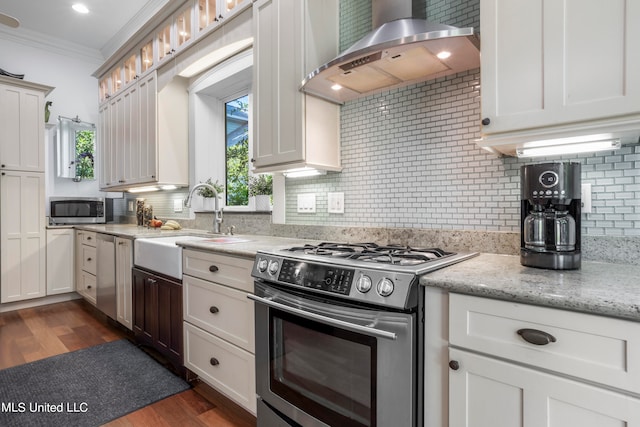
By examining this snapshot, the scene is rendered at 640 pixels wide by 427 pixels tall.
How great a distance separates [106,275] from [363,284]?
2.97m

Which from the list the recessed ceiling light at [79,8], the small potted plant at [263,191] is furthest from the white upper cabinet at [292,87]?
the recessed ceiling light at [79,8]

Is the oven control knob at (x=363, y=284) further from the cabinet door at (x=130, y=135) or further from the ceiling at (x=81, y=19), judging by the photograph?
the ceiling at (x=81, y=19)

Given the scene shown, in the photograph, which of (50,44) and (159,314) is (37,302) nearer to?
(159,314)

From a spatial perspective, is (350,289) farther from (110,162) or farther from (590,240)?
(110,162)

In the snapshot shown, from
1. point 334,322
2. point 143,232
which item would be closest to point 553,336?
point 334,322

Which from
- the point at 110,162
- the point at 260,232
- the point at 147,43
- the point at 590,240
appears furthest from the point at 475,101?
the point at 110,162

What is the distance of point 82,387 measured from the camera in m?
2.11

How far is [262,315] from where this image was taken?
59.2 inches

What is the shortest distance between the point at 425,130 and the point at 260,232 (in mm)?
1430

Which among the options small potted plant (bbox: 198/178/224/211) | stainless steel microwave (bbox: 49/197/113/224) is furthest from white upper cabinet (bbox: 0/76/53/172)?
small potted plant (bbox: 198/178/224/211)

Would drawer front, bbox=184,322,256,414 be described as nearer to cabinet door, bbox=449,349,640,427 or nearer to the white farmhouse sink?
the white farmhouse sink

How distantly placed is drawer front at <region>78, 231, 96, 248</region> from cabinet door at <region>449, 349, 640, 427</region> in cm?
371

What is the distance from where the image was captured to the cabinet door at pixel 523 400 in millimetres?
758

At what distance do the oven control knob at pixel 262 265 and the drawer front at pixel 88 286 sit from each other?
285cm
